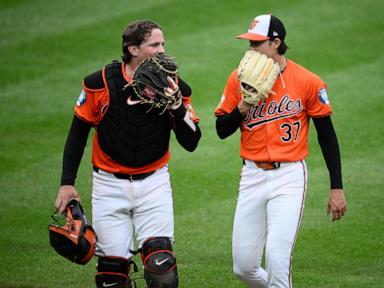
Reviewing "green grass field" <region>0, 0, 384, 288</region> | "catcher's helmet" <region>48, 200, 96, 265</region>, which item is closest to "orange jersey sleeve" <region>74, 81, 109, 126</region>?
"catcher's helmet" <region>48, 200, 96, 265</region>

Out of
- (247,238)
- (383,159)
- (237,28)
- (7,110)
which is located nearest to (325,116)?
(247,238)

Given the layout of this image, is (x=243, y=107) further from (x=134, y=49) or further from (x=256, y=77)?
(x=134, y=49)

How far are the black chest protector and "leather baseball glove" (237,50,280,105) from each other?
66cm

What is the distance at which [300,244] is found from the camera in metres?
8.08

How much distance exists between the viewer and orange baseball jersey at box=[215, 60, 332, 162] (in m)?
6.07

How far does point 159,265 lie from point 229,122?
1133 millimetres

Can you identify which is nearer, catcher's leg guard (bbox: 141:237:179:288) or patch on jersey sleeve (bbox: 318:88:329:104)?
catcher's leg guard (bbox: 141:237:179:288)

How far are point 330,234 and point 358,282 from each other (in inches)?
46.4

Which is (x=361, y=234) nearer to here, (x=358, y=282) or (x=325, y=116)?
(x=358, y=282)

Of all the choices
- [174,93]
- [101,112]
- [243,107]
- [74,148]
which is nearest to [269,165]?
[243,107]

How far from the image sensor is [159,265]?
5.76 m

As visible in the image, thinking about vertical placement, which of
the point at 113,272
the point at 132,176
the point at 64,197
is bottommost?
the point at 113,272

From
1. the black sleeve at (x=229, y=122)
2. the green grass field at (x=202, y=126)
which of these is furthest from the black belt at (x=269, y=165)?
the green grass field at (x=202, y=126)

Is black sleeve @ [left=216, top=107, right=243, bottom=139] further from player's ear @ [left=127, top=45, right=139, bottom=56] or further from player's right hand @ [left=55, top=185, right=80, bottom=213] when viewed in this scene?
player's right hand @ [left=55, top=185, right=80, bottom=213]
